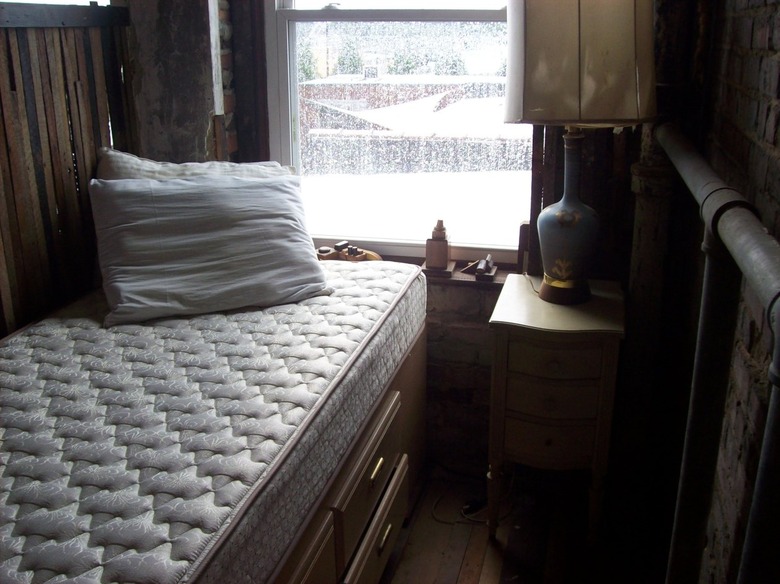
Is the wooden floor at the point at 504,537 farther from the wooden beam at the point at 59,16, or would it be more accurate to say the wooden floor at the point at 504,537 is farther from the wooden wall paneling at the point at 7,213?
the wooden beam at the point at 59,16

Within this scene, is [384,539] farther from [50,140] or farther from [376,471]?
[50,140]

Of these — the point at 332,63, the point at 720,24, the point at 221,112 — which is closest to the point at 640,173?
the point at 720,24

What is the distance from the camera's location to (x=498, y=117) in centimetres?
257

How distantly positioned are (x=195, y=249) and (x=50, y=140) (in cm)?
53

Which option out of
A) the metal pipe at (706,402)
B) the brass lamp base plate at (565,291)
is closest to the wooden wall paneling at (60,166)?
the brass lamp base plate at (565,291)

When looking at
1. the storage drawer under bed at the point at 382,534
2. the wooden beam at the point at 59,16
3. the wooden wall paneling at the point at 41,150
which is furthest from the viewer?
the wooden wall paneling at the point at 41,150

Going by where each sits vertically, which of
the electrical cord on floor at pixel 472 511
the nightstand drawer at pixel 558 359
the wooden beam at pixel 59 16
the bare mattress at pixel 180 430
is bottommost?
the electrical cord on floor at pixel 472 511

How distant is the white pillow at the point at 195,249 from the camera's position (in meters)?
2.11

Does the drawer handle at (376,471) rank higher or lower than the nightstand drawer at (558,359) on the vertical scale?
lower

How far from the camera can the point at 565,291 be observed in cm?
214

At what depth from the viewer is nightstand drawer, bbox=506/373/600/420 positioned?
2.06 metres

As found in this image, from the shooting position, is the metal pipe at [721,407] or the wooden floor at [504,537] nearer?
the metal pipe at [721,407]

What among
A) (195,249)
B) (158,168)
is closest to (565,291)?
(195,249)

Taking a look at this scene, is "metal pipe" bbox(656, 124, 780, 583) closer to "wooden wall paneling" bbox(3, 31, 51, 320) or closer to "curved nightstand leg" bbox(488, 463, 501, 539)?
"curved nightstand leg" bbox(488, 463, 501, 539)
